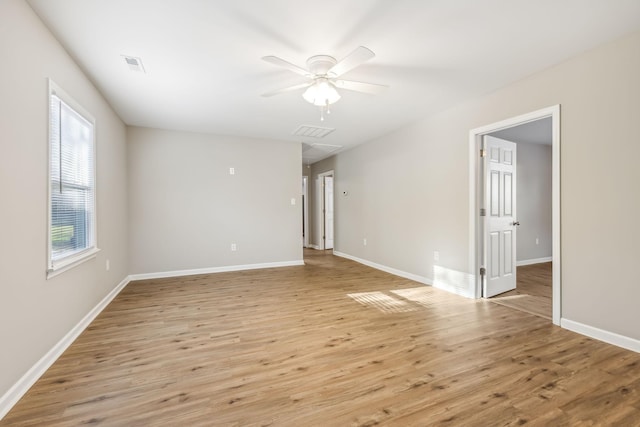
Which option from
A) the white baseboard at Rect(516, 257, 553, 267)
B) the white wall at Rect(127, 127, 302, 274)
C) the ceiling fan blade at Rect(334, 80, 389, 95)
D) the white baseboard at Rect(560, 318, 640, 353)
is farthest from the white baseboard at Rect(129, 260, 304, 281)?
the white baseboard at Rect(516, 257, 553, 267)

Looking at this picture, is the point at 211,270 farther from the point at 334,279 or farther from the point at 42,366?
the point at 42,366

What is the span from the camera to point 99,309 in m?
3.13

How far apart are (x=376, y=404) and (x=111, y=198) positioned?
3838 mm

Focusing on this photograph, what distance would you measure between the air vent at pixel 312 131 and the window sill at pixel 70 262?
10.5ft

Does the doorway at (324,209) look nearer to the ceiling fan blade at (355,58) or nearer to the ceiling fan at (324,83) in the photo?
the ceiling fan at (324,83)

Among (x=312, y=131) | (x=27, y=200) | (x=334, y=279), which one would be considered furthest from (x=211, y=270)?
(x=27, y=200)

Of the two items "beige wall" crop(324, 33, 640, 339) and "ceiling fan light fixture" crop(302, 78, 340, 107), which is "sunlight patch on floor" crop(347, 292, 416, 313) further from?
"ceiling fan light fixture" crop(302, 78, 340, 107)

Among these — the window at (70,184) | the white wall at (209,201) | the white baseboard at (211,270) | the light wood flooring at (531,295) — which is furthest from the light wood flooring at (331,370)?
the white wall at (209,201)

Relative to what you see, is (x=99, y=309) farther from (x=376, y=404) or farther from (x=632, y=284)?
(x=632, y=284)

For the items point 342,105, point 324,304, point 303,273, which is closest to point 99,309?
point 324,304

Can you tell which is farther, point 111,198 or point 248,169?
point 248,169

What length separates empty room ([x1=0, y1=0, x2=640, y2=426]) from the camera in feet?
5.58

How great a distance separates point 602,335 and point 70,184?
472 centimetres

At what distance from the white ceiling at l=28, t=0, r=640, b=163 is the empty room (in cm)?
2
